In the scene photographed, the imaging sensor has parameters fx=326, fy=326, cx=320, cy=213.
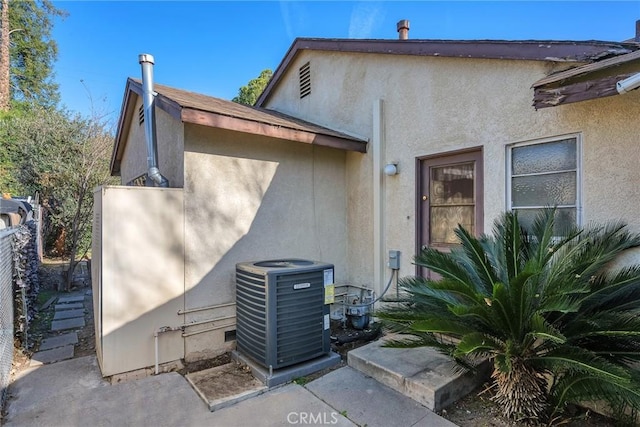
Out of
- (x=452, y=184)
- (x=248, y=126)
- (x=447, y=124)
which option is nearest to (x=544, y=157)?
(x=452, y=184)

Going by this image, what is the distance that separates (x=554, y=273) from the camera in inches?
127

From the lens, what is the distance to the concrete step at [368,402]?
3.46m

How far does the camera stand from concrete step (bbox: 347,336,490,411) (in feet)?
12.2

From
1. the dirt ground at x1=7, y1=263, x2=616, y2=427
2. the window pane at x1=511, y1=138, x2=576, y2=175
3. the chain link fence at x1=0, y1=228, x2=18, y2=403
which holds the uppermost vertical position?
the window pane at x1=511, y1=138, x2=576, y2=175

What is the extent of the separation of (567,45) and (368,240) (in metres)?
4.21

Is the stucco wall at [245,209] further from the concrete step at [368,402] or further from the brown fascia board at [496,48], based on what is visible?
the brown fascia board at [496,48]

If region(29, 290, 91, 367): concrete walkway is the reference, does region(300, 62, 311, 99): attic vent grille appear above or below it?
above

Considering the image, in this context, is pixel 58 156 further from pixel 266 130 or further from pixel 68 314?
pixel 266 130

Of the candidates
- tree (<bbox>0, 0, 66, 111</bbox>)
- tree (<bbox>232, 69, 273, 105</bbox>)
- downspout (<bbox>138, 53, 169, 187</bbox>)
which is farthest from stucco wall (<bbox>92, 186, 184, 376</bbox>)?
tree (<bbox>0, 0, 66, 111</bbox>)

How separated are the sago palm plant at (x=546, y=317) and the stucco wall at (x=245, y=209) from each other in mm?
2751

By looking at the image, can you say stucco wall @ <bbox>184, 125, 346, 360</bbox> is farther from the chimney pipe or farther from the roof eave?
the roof eave

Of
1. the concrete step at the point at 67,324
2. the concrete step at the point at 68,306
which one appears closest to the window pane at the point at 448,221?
the concrete step at the point at 67,324

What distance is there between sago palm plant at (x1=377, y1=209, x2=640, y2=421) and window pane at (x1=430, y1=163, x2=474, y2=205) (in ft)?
4.69

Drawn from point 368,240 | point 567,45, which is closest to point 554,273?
point 567,45
